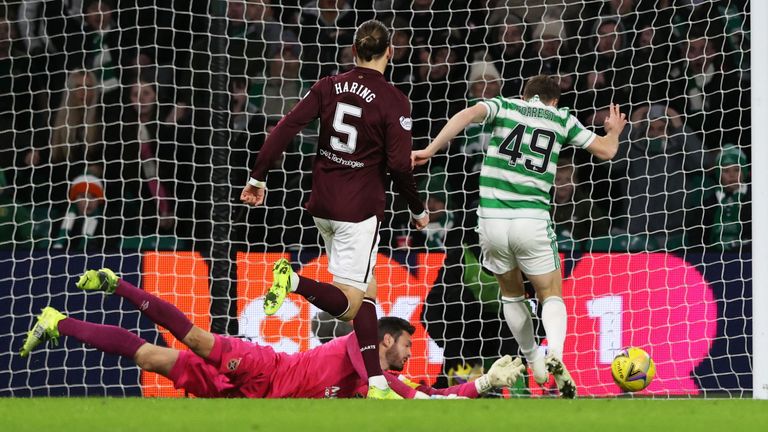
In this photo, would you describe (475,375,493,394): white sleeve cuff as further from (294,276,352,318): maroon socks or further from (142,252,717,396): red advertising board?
(142,252,717,396): red advertising board

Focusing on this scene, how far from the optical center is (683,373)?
7418mm

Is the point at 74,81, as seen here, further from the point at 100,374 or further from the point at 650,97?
the point at 650,97

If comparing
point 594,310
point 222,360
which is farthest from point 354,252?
point 594,310

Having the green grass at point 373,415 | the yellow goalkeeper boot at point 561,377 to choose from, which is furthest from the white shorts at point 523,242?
the green grass at point 373,415

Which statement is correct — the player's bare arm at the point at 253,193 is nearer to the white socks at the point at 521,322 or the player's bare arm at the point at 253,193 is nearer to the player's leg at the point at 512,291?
the player's leg at the point at 512,291

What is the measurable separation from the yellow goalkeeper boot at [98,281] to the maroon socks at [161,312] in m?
0.06

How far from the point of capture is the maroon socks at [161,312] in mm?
5770

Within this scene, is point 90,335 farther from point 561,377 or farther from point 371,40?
point 561,377

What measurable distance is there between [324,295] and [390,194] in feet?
10.3

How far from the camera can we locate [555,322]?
19.5ft

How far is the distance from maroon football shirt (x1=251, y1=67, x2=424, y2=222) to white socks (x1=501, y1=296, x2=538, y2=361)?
3.35 ft

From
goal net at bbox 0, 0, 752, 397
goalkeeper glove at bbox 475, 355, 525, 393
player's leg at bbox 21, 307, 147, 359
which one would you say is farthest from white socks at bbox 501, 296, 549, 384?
player's leg at bbox 21, 307, 147, 359

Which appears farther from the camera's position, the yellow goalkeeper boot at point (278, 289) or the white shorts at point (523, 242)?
the white shorts at point (523, 242)

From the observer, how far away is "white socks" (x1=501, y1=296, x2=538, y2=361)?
6.22 metres
